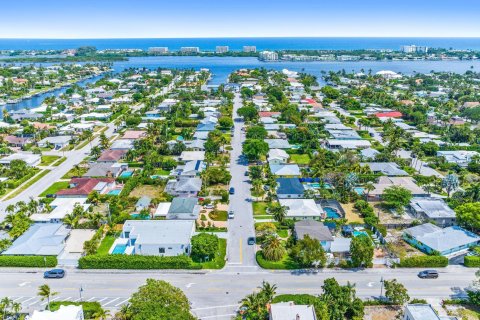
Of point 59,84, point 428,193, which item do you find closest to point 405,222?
point 428,193

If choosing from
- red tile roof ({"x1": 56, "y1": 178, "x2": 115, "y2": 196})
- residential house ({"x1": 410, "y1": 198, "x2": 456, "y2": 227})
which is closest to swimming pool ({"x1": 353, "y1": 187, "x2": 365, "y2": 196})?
residential house ({"x1": 410, "y1": 198, "x2": 456, "y2": 227})

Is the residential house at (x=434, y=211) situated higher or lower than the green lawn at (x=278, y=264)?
higher

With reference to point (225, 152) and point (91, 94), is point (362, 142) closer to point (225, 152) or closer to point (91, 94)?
point (225, 152)

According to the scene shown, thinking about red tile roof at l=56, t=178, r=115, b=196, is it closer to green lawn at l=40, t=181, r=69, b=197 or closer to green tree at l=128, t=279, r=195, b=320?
green lawn at l=40, t=181, r=69, b=197

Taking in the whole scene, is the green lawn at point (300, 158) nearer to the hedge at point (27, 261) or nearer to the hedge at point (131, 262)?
the hedge at point (131, 262)

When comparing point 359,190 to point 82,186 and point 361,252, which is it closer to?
point 361,252

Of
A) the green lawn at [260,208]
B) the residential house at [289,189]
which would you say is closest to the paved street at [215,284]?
the green lawn at [260,208]

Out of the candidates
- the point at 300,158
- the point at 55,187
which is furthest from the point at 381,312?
the point at 55,187
